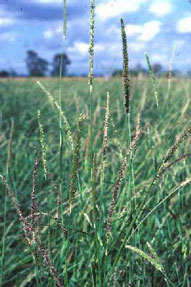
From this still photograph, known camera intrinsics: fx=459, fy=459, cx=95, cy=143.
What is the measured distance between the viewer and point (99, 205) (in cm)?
186

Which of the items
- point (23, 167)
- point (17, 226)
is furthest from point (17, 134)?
point (17, 226)

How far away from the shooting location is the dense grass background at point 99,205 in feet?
3.15

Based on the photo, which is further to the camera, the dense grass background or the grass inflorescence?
the dense grass background

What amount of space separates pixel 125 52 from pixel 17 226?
4.94 feet

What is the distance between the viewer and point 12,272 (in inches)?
69.1

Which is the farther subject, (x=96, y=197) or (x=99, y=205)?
(x=99, y=205)

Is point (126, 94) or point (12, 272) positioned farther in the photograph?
point (12, 272)

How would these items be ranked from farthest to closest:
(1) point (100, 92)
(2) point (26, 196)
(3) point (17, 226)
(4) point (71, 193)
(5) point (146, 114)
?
(1) point (100, 92) → (5) point (146, 114) → (2) point (26, 196) → (3) point (17, 226) → (4) point (71, 193)

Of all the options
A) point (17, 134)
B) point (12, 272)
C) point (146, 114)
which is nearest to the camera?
point (12, 272)

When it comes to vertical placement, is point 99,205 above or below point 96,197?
below

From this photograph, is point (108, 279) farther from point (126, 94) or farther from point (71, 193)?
point (126, 94)

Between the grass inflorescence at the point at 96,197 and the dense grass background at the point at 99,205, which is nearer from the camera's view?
the grass inflorescence at the point at 96,197

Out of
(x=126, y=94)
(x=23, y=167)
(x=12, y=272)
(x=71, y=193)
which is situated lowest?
(x=12, y=272)

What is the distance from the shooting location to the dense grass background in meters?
0.96
